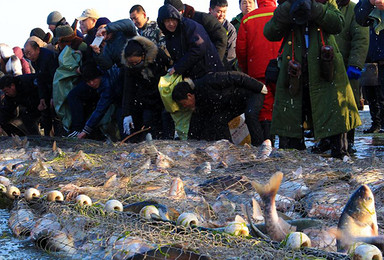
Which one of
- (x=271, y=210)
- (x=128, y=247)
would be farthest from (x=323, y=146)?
(x=128, y=247)

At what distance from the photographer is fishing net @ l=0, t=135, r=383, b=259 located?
123 inches

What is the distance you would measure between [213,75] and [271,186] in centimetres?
476

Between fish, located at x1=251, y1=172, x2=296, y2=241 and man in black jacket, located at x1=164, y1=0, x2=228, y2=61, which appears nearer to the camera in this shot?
fish, located at x1=251, y1=172, x2=296, y2=241

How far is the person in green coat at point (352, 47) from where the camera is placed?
7.70 meters

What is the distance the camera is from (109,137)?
978 cm

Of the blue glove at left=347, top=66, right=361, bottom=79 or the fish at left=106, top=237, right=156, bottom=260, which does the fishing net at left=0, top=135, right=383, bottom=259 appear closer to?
the fish at left=106, top=237, right=156, bottom=260

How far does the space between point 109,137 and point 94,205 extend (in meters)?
5.59

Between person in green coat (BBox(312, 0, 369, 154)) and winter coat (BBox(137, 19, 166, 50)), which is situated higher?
winter coat (BBox(137, 19, 166, 50))

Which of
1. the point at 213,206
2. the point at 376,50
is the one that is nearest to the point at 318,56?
the point at 376,50

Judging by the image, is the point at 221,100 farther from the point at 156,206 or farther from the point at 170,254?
the point at 170,254

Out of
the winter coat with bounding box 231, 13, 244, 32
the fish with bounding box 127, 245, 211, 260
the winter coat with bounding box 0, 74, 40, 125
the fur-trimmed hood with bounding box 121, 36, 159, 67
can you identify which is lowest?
the winter coat with bounding box 0, 74, 40, 125

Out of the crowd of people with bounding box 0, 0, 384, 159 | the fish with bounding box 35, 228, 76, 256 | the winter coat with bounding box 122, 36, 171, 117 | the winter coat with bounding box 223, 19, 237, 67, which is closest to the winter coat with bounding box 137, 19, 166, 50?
the crowd of people with bounding box 0, 0, 384, 159

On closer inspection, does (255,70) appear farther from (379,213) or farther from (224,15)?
(379,213)

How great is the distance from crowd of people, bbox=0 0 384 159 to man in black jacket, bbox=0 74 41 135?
19mm
